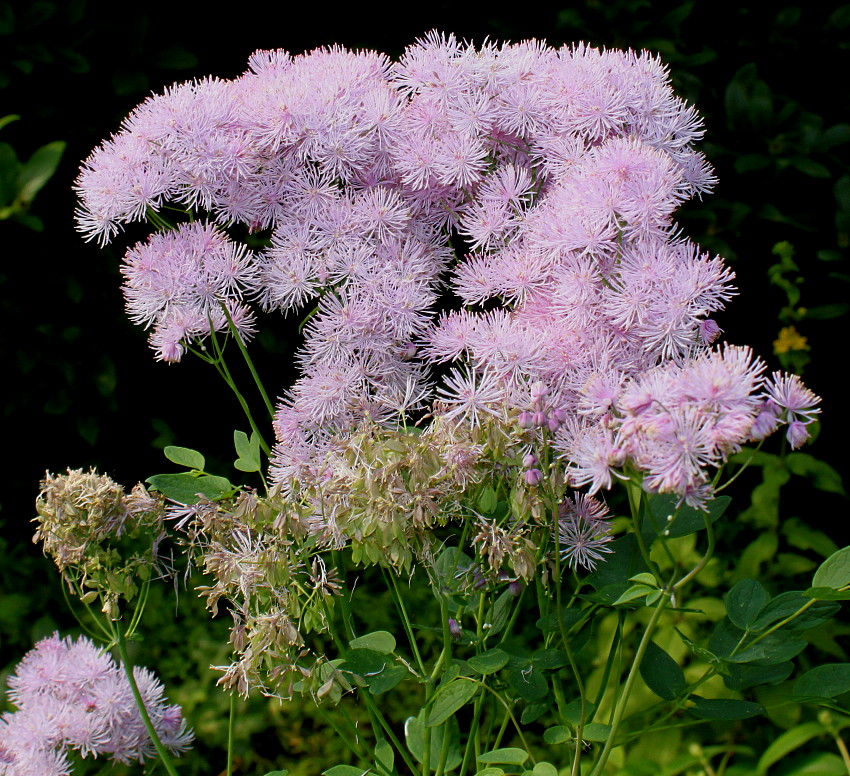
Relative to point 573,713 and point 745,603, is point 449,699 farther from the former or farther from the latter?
point 745,603

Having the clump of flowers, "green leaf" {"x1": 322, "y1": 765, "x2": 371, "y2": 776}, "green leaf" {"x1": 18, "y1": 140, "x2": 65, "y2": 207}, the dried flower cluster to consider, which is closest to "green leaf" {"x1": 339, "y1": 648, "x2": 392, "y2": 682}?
the clump of flowers

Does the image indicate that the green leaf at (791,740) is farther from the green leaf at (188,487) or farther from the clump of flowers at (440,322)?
the green leaf at (188,487)

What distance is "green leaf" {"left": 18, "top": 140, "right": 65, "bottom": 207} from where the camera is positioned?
4.75ft

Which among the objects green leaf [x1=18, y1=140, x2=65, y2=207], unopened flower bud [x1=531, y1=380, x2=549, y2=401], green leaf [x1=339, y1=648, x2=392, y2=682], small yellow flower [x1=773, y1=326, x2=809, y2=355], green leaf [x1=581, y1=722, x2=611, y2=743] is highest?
unopened flower bud [x1=531, y1=380, x2=549, y2=401]

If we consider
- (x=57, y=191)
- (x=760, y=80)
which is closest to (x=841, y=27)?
(x=760, y=80)

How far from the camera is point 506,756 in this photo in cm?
82

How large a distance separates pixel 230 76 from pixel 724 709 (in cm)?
164

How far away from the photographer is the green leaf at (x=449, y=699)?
0.78m

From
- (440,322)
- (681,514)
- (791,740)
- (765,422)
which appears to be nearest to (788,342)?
(791,740)

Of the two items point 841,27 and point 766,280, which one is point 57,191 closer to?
point 766,280

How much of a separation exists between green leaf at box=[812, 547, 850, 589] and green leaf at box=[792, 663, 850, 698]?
0.08m

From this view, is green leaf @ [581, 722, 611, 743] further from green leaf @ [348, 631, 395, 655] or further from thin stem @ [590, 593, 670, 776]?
green leaf @ [348, 631, 395, 655]

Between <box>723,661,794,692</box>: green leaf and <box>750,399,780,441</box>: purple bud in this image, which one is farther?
<box>723,661,794,692</box>: green leaf

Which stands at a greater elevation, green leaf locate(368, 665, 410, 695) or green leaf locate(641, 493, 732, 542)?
green leaf locate(641, 493, 732, 542)
